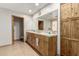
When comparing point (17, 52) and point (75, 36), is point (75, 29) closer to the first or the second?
point (75, 36)

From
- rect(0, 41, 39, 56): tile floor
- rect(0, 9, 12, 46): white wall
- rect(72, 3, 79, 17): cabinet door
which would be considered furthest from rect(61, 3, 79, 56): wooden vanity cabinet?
rect(0, 9, 12, 46): white wall

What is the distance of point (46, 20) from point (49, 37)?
2044 millimetres

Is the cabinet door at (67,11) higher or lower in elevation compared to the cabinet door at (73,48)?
higher

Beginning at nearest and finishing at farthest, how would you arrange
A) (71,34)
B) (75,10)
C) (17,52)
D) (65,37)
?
1. (75,10)
2. (71,34)
3. (65,37)
4. (17,52)

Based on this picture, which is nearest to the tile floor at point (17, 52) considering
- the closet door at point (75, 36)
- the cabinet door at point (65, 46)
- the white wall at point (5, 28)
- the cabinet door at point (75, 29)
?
the white wall at point (5, 28)

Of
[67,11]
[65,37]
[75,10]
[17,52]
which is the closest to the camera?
[75,10]

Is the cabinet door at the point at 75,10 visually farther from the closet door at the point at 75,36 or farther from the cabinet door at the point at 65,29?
the cabinet door at the point at 65,29

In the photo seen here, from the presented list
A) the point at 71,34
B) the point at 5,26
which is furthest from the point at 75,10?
the point at 5,26

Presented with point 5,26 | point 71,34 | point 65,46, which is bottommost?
point 65,46

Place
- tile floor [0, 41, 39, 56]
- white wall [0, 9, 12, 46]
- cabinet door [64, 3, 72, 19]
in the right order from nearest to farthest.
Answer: cabinet door [64, 3, 72, 19] → tile floor [0, 41, 39, 56] → white wall [0, 9, 12, 46]

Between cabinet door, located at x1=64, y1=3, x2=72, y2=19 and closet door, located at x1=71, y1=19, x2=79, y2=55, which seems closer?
closet door, located at x1=71, y1=19, x2=79, y2=55

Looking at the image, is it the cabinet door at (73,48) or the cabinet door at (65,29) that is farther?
the cabinet door at (65,29)

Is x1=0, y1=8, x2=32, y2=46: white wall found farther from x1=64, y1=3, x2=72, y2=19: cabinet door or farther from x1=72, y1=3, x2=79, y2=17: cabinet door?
x1=72, y1=3, x2=79, y2=17: cabinet door

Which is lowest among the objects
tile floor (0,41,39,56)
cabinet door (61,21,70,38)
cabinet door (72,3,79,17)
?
tile floor (0,41,39,56)
